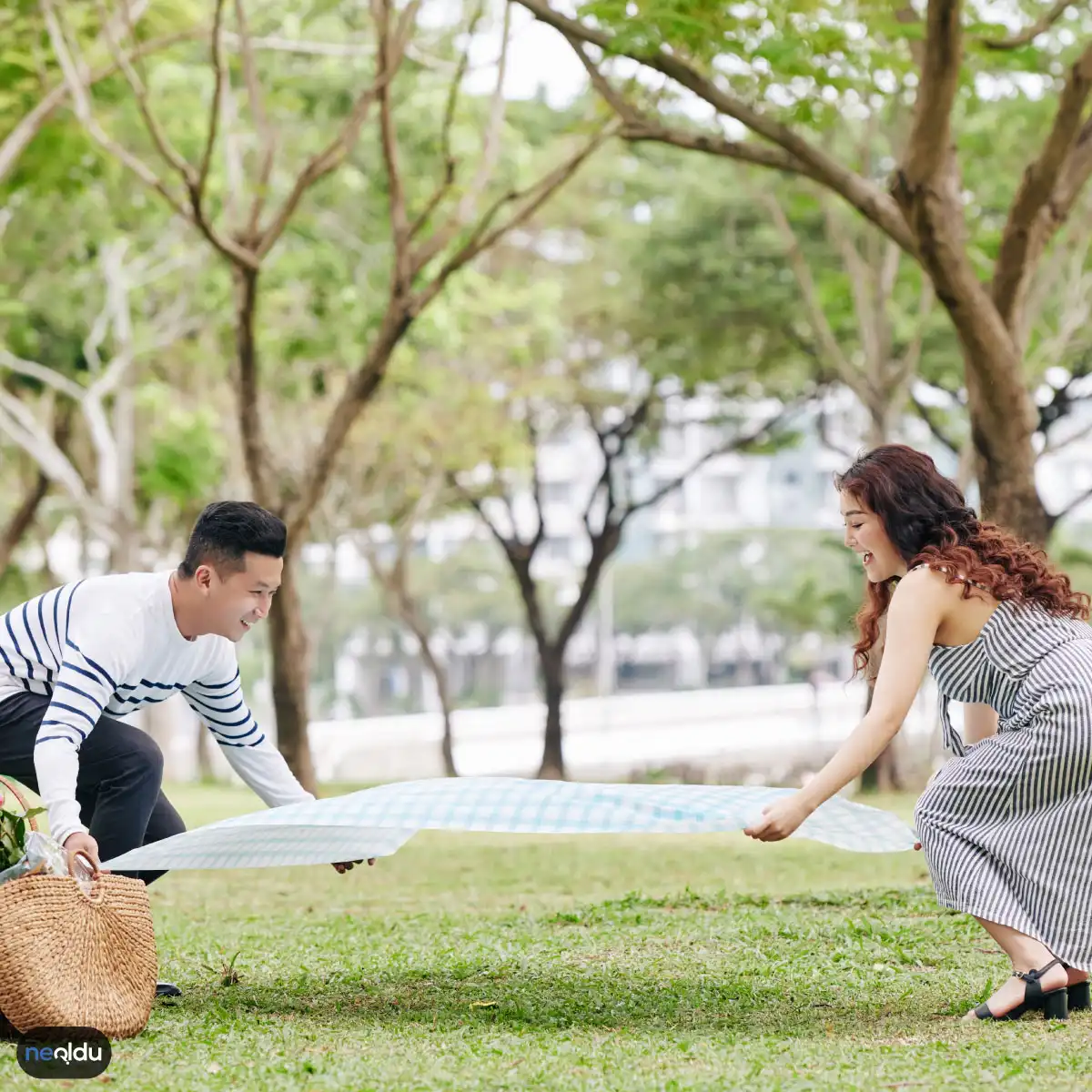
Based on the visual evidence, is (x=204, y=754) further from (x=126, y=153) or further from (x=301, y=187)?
(x=301, y=187)

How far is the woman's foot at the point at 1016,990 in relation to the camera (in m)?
3.99

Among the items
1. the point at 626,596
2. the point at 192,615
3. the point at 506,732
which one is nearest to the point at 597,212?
the point at 192,615

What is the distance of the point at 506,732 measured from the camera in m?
38.2

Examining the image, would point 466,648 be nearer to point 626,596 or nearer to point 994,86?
point 626,596

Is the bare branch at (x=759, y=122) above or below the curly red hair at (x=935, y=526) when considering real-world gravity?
above

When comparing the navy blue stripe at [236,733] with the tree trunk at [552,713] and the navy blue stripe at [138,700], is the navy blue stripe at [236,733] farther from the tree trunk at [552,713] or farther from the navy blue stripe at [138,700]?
the tree trunk at [552,713]

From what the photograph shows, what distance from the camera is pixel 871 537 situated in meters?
4.29

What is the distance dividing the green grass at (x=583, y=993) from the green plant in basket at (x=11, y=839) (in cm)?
51

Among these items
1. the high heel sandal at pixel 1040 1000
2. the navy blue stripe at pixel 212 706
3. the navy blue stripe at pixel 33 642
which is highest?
the navy blue stripe at pixel 33 642

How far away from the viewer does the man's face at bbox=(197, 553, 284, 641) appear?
14.1 ft

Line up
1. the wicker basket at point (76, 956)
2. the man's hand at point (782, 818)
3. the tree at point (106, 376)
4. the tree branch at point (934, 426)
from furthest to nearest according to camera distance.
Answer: the tree branch at point (934, 426) < the tree at point (106, 376) < the man's hand at point (782, 818) < the wicker basket at point (76, 956)

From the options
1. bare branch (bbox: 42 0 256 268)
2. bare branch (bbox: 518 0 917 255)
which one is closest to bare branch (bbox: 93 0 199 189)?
bare branch (bbox: 42 0 256 268)

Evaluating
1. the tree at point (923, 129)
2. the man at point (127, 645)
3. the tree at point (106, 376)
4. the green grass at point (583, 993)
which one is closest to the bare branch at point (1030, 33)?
the tree at point (923, 129)

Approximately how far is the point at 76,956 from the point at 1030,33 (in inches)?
273
